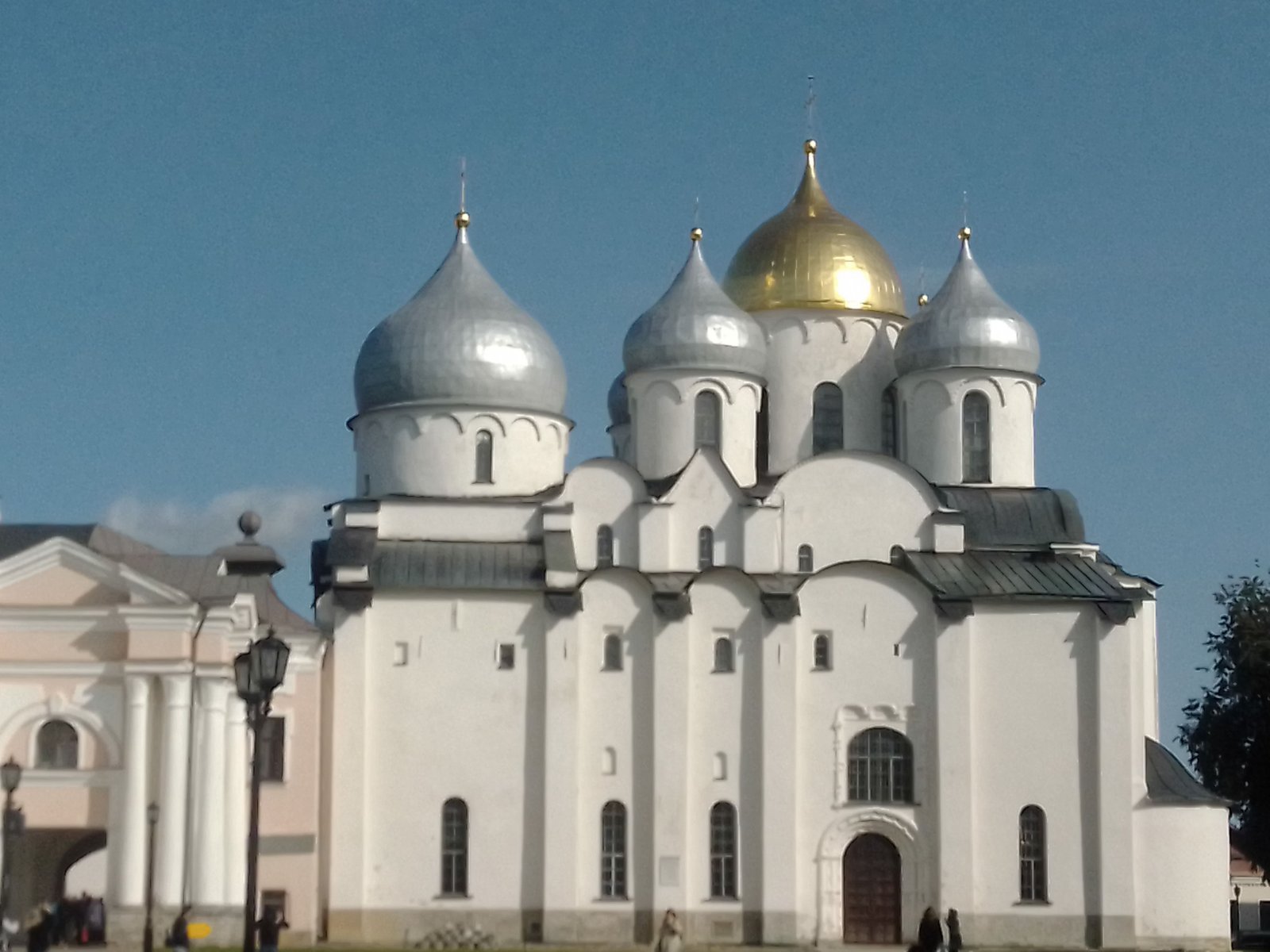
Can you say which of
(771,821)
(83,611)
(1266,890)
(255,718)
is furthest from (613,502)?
(1266,890)

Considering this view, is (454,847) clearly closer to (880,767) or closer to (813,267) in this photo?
(880,767)

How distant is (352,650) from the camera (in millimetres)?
41250

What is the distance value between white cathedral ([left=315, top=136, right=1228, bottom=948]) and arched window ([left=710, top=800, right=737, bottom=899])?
40 millimetres

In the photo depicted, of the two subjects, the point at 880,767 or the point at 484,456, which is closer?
the point at 880,767

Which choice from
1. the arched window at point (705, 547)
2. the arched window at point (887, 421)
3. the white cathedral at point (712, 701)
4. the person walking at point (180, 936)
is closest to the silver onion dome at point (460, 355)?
the white cathedral at point (712, 701)

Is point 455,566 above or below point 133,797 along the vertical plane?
above

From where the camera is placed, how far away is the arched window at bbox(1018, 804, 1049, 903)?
4197cm

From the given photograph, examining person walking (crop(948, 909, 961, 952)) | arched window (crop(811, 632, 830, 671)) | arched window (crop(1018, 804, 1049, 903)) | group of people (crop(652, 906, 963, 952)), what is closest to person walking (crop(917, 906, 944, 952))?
group of people (crop(652, 906, 963, 952))

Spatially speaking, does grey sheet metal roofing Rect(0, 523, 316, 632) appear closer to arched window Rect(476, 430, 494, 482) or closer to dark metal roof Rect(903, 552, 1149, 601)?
arched window Rect(476, 430, 494, 482)

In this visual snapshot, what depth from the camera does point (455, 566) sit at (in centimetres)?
4238

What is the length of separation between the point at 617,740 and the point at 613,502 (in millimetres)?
4463

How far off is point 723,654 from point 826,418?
6774mm

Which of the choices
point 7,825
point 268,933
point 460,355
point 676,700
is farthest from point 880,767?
point 7,825

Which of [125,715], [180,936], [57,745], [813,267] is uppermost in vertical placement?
[813,267]
